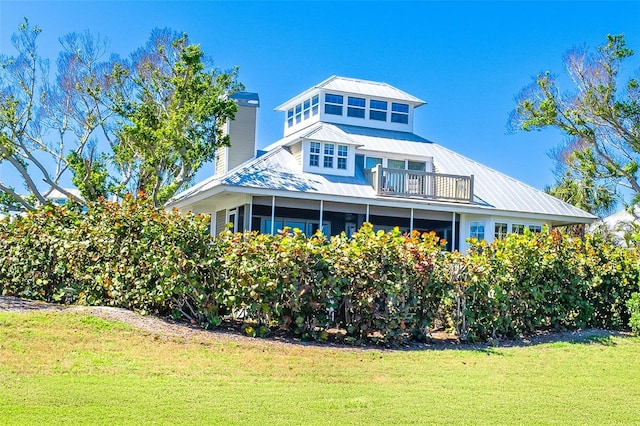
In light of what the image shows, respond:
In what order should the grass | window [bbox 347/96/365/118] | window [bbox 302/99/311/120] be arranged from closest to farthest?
the grass → window [bbox 347/96/365/118] → window [bbox 302/99/311/120]

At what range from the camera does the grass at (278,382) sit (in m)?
7.25

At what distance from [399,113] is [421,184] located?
585cm

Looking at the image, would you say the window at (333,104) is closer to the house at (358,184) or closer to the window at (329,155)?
the house at (358,184)

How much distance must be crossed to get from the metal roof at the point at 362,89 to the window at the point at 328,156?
4113mm

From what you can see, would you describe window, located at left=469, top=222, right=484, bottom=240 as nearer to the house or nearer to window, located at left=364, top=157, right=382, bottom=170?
the house

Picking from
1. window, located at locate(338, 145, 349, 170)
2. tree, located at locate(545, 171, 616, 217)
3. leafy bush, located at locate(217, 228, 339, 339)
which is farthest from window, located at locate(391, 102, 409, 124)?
leafy bush, located at locate(217, 228, 339, 339)

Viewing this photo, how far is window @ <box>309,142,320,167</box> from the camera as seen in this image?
915 inches

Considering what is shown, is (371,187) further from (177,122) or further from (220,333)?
(220,333)

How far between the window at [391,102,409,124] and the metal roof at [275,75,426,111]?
1.13 feet

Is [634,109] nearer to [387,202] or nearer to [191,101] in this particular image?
[387,202]

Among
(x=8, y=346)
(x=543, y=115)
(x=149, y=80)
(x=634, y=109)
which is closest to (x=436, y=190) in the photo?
(x=543, y=115)

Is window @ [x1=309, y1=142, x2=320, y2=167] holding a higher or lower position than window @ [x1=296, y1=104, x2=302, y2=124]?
lower

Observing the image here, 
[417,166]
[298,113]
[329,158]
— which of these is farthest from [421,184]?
[298,113]

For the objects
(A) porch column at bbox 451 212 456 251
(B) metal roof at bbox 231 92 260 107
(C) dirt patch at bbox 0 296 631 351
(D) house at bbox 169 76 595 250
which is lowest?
(C) dirt patch at bbox 0 296 631 351
